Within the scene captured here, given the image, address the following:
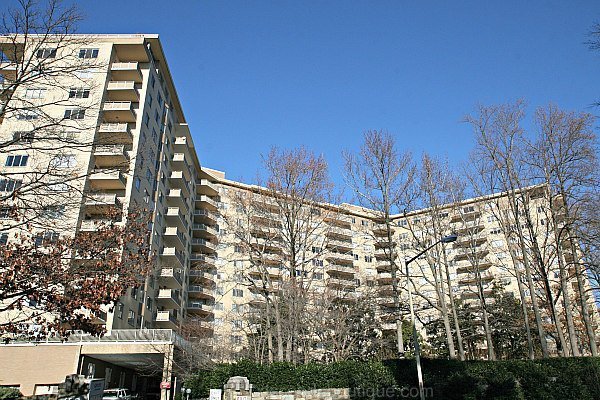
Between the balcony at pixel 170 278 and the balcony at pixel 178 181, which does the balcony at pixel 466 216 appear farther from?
the balcony at pixel 178 181

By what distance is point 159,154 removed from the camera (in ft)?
155

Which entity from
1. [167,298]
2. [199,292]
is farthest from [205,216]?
[167,298]

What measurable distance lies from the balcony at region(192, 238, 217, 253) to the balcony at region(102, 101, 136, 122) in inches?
764

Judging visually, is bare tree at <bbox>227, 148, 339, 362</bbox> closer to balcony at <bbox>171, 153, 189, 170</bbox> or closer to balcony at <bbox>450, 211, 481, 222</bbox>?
balcony at <bbox>450, 211, 481, 222</bbox>

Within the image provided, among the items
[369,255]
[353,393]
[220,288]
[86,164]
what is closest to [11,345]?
[86,164]

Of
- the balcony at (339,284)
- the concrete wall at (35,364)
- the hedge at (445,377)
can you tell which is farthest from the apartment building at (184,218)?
the hedge at (445,377)

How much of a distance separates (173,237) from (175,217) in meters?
2.16

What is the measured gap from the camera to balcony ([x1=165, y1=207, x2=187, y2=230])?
47.8m

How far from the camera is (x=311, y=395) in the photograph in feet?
73.8

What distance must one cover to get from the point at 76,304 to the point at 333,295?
24732 mm

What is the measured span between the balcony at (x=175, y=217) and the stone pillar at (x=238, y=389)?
28933 millimetres

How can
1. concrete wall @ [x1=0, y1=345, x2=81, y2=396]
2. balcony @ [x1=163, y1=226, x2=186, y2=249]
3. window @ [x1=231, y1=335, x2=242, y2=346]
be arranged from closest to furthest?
concrete wall @ [x1=0, y1=345, x2=81, y2=396] → window @ [x1=231, y1=335, x2=242, y2=346] → balcony @ [x1=163, y1=226, x2=186, y2=249]

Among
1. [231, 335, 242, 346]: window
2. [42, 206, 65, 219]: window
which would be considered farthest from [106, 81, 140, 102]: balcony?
[42, 206, 65, 219]: window

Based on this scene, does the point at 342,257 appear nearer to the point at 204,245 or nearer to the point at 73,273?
the point at 204,245
